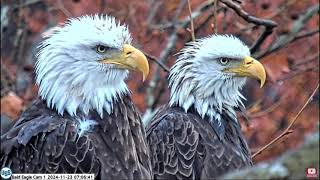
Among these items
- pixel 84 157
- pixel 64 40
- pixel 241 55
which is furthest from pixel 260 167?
pixel 241 55

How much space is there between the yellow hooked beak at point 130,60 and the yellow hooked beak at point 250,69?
104 centimetres

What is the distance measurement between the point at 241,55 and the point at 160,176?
1.07 metres

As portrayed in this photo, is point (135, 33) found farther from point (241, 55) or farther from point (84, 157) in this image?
point (84, 157)

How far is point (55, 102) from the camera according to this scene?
542 centimetres

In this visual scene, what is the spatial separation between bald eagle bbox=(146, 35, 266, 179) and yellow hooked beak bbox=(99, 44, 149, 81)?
764 millimetres

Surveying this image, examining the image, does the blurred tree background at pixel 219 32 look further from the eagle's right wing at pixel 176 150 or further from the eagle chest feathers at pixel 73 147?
the eagle chest feathers at pixel 73 147

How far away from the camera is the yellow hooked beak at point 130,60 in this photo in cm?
534

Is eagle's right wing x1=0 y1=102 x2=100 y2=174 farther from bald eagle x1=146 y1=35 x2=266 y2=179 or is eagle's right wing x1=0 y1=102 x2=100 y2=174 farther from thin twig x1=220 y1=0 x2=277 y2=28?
thin twig x1=220 y1=0 x2=277 y2=28

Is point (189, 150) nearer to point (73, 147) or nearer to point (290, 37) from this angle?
point (73, 147)

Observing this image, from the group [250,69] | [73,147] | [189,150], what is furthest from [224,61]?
[73,147]

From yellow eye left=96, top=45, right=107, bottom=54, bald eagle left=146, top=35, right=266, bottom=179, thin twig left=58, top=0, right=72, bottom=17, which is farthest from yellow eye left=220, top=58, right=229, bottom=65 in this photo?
thin twig left=58, top=0, right=72, bottom=17

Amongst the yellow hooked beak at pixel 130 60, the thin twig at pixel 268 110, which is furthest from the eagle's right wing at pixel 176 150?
the thin twig at pixel 268 110

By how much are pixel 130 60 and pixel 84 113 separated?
0.43 metres

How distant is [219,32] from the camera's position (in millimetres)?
8125
